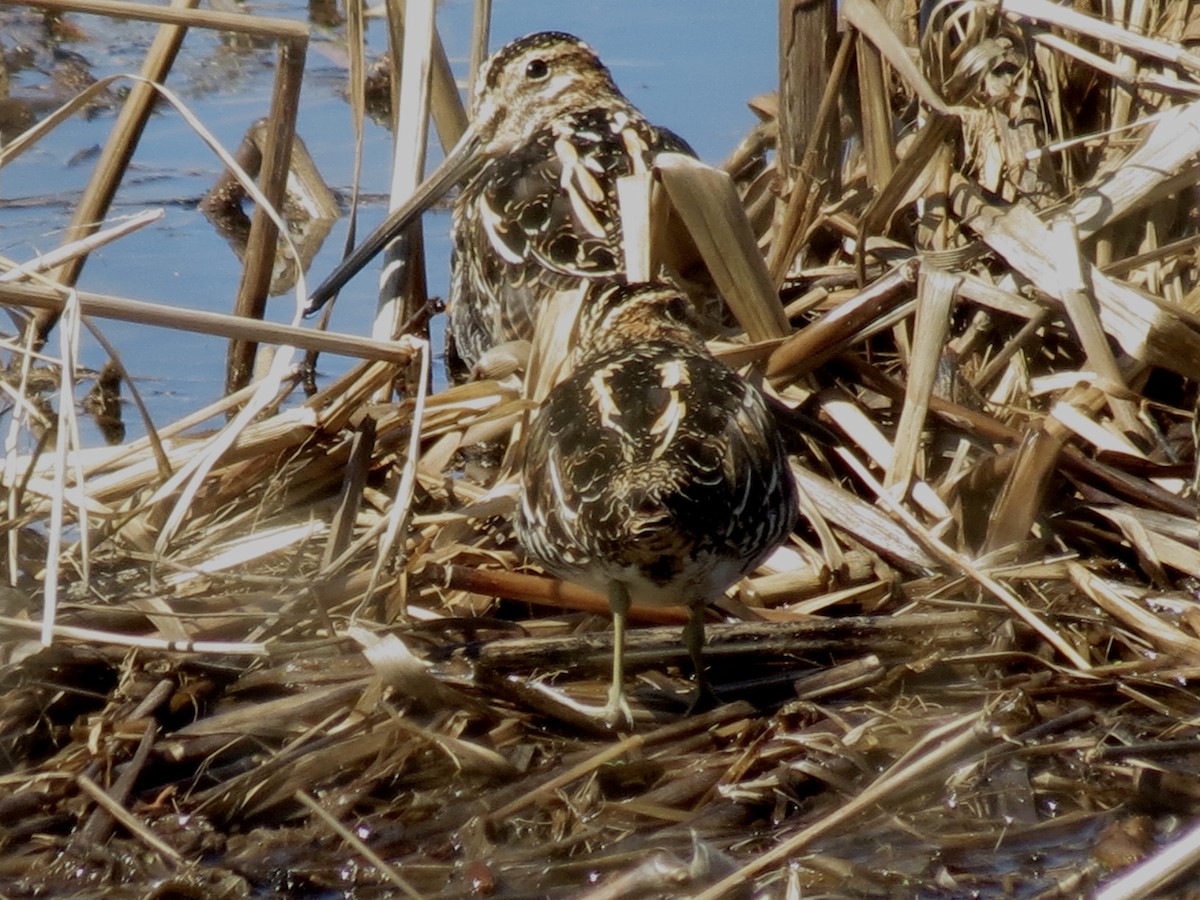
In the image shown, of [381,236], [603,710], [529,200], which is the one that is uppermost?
[529,200]

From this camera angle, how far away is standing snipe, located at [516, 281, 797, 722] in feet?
11.0

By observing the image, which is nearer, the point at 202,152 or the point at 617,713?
the point at 617,713

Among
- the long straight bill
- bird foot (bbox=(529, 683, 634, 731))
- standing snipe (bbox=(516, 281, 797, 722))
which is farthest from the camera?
the long straight bill

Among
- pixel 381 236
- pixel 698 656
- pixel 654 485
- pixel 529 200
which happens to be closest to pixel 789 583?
pixel 698 656

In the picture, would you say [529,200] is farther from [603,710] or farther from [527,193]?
[603,710]

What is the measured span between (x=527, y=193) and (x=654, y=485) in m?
1.71

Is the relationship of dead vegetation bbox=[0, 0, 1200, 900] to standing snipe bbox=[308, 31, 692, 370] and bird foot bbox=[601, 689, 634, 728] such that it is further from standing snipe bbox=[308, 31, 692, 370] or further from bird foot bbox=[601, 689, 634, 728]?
standing snipe bbox=[308, 31, 692, 370]

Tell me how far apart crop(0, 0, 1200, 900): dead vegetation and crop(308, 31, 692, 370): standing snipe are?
319mm

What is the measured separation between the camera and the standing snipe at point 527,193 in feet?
15.4

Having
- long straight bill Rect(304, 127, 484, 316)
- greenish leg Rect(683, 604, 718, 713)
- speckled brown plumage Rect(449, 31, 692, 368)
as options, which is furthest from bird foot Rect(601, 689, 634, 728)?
long straight bill Rect(304, 127, 484, 316)

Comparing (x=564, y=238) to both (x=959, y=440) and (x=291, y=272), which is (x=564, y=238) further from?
(x=291, y=272)

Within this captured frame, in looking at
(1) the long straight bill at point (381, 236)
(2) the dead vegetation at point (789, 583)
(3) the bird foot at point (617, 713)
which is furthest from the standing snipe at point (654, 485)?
(1) the long straight bill at point (381, 236)

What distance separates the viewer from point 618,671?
12.3 ft

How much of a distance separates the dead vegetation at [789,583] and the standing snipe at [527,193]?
1.05 ft
